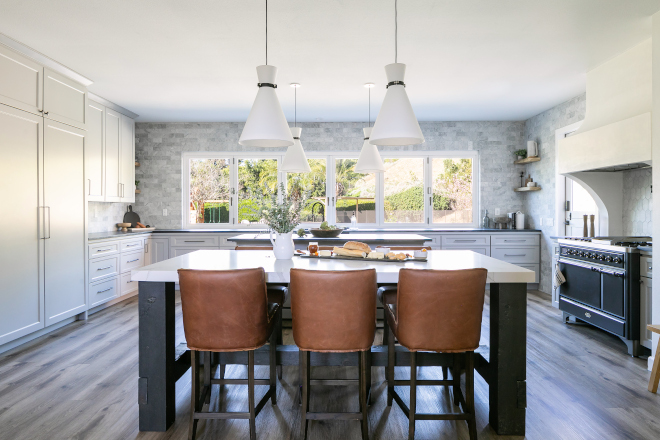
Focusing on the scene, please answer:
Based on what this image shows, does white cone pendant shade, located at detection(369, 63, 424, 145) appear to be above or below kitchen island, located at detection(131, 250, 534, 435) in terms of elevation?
above

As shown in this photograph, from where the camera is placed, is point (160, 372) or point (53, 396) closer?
point (160, 372)

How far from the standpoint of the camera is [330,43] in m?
3.47

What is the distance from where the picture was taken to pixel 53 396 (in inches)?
101

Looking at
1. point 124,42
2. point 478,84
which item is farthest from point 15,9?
point 478,84

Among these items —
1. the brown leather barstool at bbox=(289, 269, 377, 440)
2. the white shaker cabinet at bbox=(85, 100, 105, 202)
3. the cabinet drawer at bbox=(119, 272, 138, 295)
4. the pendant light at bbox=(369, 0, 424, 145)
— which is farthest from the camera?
the cabinet drawer at bbox=(119, 272, 138, 295)

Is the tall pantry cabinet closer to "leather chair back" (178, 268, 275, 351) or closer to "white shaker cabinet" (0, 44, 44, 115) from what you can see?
"white shaker cabinet" (0, 44, 44, 115)

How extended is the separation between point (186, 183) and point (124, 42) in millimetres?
3372

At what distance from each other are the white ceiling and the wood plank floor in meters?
2.71

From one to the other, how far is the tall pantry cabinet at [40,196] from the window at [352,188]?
2.31 m

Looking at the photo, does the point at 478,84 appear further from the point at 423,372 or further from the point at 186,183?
the point at 186,183

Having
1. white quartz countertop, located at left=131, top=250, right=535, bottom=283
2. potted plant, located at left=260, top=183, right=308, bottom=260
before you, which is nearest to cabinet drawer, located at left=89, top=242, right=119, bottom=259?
white quartz countertop, located at left=131, top=250, right=535, bottom=283

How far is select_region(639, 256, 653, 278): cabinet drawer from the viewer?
328cm

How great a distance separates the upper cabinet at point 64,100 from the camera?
3.87 m

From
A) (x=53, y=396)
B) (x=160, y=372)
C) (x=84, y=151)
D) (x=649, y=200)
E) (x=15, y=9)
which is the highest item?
(x=15, y=9)
